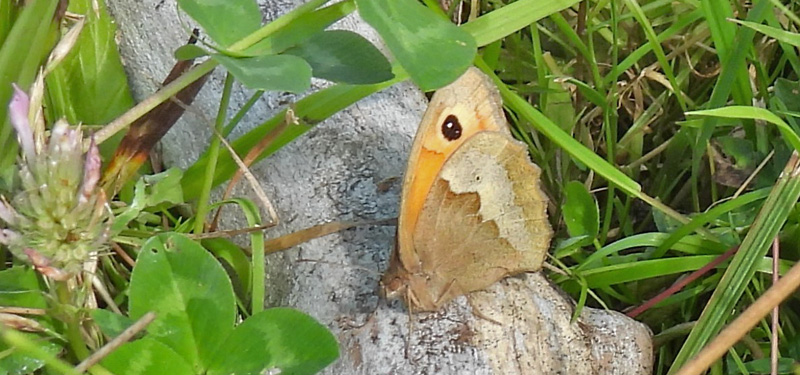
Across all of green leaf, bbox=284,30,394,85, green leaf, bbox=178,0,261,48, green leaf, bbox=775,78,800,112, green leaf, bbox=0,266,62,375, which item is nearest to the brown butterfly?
green leaf, bbox=284,30,394,85

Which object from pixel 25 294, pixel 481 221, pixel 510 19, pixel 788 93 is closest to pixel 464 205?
pixel 481 221

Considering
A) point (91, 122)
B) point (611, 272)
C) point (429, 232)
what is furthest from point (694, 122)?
point (91, 122)

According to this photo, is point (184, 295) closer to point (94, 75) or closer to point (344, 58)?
point (344, 58)

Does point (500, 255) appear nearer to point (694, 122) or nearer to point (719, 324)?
point (719, 324)

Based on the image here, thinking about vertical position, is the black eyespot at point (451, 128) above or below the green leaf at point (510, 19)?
below

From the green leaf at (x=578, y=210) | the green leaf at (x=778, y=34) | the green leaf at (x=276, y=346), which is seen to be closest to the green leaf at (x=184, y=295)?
the green leaf at (x=276, y=346)

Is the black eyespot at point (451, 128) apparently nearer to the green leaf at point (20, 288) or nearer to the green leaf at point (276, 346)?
the green leaf at point (276, 346)
